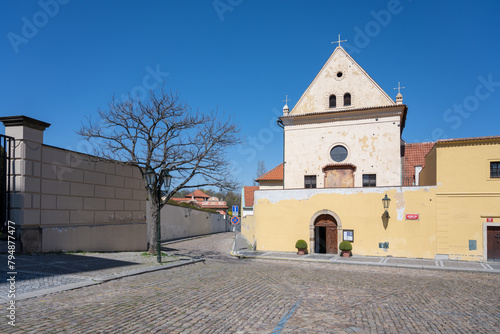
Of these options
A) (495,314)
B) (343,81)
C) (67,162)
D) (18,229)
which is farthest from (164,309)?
(343,81)

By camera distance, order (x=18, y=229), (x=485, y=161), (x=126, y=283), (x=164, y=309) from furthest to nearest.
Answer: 1. (x=485, y=161)
2. (x=18, y=229)
3. (x=126, y=283)
4. (x=164, y=309)

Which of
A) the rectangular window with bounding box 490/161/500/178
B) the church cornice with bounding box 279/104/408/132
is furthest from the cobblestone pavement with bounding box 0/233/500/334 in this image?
the church cornice with bounding box 279/104/408/132

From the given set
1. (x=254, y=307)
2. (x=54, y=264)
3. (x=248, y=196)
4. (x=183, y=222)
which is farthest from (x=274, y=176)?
(x=254, y=307)

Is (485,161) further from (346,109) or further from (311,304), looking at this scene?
(311,304)

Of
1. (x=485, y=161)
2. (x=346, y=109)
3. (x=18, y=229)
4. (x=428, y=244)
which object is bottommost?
(x=428, y=244)

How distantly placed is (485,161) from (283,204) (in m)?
11.6

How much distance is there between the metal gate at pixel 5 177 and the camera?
12656 mm

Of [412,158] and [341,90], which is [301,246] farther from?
[412,158]

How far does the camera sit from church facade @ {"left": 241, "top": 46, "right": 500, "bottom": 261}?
19812mm

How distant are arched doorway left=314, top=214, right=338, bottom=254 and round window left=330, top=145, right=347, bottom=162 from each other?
561cm

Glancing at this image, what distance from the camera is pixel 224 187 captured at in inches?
714

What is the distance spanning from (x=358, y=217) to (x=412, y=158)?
31.5ft

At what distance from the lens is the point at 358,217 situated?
22.3 meters

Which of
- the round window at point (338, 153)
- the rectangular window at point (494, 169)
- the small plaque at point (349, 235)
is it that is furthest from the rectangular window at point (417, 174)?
the small plaque at point (349, 235)
